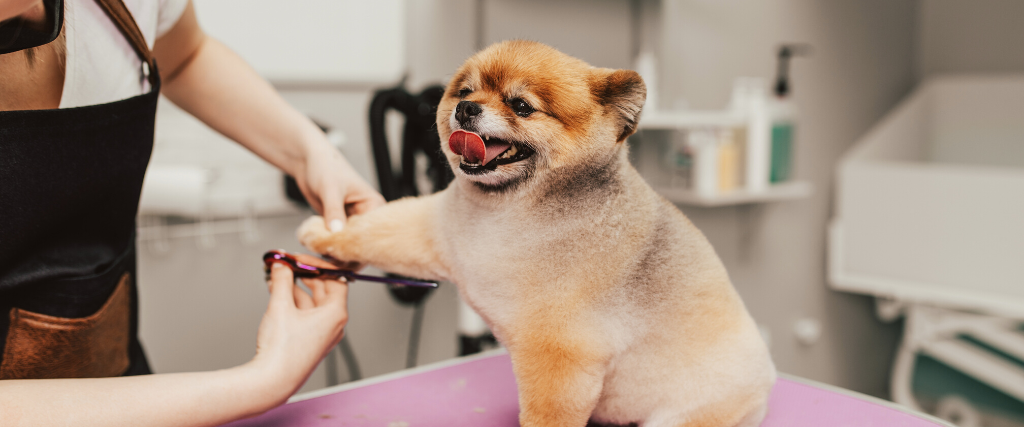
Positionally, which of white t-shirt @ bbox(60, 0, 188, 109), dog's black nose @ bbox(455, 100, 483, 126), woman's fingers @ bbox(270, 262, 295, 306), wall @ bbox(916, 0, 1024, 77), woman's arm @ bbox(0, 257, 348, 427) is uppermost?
wall @ bbox(916, 0, 1024, 77)

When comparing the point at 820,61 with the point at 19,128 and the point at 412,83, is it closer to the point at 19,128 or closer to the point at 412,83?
the point at 412,83

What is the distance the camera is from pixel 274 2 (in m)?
1.45

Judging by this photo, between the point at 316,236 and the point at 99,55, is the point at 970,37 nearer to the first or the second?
the point at 316,236

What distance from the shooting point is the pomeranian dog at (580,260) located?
1.85 feet

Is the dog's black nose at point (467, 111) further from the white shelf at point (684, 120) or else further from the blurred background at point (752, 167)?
the white shelf at point (684, 120)

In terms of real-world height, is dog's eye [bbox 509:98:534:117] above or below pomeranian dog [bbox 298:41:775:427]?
above

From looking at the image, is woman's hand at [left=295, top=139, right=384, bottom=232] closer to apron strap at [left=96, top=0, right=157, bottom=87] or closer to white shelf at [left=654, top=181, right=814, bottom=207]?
apron strap at [left=96, top=0, right=157, bottom=87]

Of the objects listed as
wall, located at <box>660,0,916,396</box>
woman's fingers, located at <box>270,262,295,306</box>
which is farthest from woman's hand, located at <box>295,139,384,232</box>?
wall, located at <box>660,0,916,396</box>

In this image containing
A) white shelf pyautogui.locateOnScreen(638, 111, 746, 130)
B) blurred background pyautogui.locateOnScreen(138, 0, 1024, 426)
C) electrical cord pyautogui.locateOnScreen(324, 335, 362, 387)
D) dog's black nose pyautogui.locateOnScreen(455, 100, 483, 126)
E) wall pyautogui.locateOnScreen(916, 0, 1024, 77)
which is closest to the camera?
dog's black nose pyautogui.locateOnScreen(455, 100, 483, 126)

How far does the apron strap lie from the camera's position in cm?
62

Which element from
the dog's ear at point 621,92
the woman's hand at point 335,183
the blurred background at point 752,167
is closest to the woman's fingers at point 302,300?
the woman's hand at point 335,183

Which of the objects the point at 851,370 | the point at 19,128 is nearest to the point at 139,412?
the point at 19,128

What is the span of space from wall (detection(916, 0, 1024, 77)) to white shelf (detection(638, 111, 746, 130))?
139cm

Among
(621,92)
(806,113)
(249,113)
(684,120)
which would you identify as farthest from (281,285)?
(806,113)
